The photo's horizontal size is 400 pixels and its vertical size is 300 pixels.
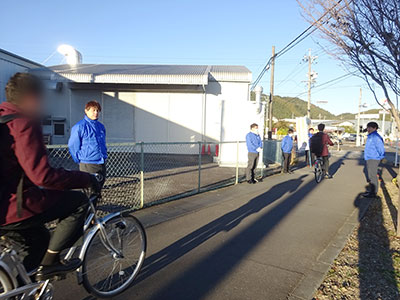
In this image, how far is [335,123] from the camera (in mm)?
101188

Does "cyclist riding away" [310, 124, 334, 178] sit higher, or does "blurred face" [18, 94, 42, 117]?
"blurred face" [18, 94, 42, 117]

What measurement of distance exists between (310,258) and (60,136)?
18197 millimetres

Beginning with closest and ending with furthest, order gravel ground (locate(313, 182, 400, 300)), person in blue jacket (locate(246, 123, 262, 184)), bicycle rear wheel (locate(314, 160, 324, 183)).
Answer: gravel ground (locate(313, 182, 400, 300)) < person in blue jacket (locate(246, 123, 262, 184)) < bicycle rear wheel (locate(314, 160, 324, 183))

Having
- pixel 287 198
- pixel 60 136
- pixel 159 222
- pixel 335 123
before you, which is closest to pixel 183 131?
pixel 60 136

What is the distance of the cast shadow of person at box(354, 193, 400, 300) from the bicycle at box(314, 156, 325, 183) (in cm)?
389

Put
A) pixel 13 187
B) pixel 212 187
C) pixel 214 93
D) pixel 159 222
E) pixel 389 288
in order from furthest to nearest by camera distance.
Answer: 1. pixel 214 93
2. pixel 212 187
3. pixel 159 222
4. pixel 389 288
5. pixel 13 187

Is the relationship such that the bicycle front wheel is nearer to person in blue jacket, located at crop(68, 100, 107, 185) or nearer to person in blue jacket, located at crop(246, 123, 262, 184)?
person in blue jacket, located at crop(68, 100, 107, 185)

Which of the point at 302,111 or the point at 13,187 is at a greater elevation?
the point at 302,111

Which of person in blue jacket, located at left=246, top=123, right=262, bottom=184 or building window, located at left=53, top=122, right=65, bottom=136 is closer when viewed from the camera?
person in blue jacket, located at left=246, top=123, right=262, bottom=184

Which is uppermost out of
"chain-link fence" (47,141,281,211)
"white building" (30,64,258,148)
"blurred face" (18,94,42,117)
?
"white building" (30,64,258,148)

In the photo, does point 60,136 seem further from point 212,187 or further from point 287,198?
point 287,198

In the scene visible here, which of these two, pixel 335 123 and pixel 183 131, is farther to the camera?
pixel 335 123

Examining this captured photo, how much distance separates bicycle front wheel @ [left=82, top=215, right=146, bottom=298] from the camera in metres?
2.78

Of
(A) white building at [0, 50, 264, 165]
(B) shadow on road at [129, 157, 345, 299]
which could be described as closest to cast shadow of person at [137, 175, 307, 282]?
(B) shadow on road at [129, 157, 345, 299]
